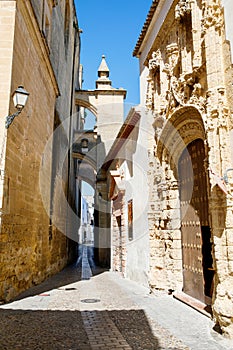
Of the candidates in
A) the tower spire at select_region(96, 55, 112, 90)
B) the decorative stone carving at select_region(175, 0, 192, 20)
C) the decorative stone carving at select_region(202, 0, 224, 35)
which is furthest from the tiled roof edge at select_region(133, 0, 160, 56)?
the tower spire at select_region(96, 55, 112, 90)

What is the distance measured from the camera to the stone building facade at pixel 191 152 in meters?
4.43

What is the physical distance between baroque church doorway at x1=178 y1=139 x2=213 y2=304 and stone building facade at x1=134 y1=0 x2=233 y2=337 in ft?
0.06

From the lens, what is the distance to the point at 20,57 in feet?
21.6

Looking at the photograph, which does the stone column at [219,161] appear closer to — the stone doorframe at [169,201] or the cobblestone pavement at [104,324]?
the cobblestone pavement at [104,324]

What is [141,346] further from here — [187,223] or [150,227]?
[150,227]

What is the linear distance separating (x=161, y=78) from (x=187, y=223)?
3271 millimetres

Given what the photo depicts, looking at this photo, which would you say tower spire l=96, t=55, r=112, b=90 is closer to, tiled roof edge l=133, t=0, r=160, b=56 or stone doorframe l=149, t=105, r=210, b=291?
tiled roof edge l=133, t=0, r=160, b=56

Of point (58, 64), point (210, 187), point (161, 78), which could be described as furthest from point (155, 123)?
point (58, 64)

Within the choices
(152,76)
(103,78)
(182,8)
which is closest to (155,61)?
(152,76)

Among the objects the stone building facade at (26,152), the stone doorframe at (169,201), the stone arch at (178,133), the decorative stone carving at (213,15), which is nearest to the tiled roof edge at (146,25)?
the stone building facade at (26,152)

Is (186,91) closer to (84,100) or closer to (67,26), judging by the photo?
(67,26)

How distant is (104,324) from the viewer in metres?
4.64

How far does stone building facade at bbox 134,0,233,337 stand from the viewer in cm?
443

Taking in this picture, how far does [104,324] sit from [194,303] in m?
1.73
